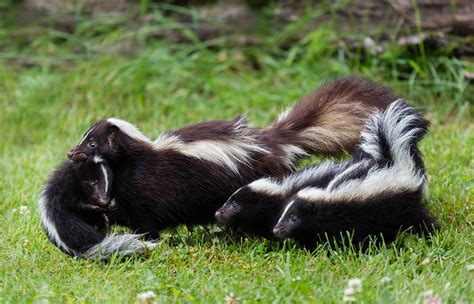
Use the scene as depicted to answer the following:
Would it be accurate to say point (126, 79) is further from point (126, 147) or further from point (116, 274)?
point (116, 274)

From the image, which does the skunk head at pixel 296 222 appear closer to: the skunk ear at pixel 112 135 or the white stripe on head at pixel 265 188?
the white stripe on head at pixel 265 188

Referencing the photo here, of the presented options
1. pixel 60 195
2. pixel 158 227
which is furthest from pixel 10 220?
pixel 158 227

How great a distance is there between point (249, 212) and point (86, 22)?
5.42m

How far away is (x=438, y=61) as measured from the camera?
8281 millimetres

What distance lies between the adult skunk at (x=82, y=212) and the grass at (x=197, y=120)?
111 millimetres

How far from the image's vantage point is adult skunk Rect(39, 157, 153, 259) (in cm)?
484

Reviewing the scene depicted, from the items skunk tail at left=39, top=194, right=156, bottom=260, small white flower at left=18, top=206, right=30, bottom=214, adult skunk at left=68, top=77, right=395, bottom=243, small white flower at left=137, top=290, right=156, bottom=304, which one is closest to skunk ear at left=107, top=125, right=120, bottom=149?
adult skunk at left=68, top=77, right=395, bottom=243

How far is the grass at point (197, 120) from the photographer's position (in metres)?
4.21

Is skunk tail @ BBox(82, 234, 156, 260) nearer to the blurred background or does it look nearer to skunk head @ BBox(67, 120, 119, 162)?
skunk head @ BBox(67, 120, 119, 162)

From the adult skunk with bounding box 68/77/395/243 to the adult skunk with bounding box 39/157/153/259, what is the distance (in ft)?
0.31

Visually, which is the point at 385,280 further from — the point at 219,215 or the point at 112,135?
the point at 112,135

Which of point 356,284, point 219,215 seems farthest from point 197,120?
point 356,284

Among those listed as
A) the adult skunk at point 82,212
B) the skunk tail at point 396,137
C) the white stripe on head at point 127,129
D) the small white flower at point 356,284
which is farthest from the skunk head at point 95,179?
the small white flower at point 356,284

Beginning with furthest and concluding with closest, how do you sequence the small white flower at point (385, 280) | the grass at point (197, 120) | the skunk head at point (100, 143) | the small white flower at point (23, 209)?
1. the small white flower at point (23, 209)
2. the skunk head at point (100, 143)
3. the grass at point (197, 120)
4. the small white flower at point (385, 280)
